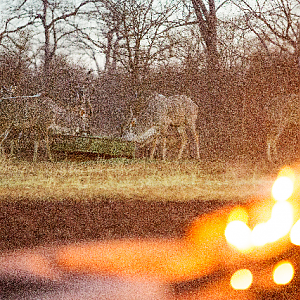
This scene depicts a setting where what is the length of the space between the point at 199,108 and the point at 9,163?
2.50m

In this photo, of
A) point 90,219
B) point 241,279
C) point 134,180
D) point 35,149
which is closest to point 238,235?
point 241,279

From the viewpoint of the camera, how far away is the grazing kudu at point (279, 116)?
626 cm

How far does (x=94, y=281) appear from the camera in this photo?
2.24 meters

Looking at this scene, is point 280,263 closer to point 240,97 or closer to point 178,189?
point 178,189

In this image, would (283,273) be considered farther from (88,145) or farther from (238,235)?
(88,145)

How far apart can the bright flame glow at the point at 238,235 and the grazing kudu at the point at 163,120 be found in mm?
2937

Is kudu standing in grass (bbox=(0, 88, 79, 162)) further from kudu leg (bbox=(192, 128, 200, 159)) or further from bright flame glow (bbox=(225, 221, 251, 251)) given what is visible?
bright flame glow (bbox=(225, 221, 251, 251))

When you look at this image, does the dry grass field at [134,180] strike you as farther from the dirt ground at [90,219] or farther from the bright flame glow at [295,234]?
the bright flame glow at [295,234]

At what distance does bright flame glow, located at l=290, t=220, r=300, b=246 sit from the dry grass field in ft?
1.87

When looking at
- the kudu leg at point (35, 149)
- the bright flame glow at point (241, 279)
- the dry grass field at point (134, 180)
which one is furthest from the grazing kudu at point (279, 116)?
the bright flame glow at point (241, 279)

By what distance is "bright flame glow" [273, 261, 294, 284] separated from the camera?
2.37 metres

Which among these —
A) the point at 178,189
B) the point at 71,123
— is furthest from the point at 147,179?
the point at 71,123

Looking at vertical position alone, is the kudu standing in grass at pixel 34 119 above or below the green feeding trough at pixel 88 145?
above

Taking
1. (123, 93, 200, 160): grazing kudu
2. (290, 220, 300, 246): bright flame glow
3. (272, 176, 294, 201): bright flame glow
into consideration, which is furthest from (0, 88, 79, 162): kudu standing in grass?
(290, 220, 300, 246): bright flame glow
